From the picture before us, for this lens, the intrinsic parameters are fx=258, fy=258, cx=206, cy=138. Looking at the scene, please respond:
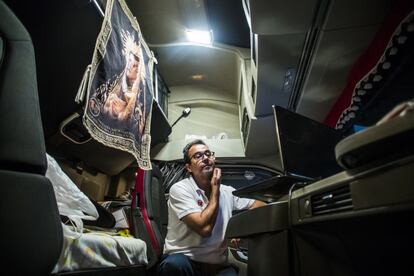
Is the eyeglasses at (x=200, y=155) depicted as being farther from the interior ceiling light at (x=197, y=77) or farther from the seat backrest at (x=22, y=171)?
the interior ceiling light at (x=197, y=77)

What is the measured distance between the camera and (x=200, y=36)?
2.79 m

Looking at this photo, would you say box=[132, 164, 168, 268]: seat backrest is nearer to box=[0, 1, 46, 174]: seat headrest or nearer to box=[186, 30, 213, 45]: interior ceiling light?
box=[0, 1, 46, 174]: seat headrest

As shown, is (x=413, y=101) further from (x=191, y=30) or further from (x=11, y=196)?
(x=191, y=30)

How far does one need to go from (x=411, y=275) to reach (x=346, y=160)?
0.37 meters

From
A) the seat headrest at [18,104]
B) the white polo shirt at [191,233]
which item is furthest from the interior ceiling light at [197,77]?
the seat headrest at [18,104]

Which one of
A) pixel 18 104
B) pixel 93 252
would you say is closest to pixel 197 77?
pixel 93 252

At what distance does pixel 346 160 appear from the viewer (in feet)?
1.33

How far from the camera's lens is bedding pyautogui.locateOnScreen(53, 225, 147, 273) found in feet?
2.70

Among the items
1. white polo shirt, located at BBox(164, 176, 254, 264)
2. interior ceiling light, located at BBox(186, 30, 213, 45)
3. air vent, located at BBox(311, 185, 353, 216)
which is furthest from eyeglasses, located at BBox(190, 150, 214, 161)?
interior ceiling light, located at BBox(186, 30, 213, 45)

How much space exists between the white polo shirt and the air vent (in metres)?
0.96

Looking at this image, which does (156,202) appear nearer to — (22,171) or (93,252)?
(93,252)

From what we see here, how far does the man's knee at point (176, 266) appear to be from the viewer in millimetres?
1243

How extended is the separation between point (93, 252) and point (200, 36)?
242 cm

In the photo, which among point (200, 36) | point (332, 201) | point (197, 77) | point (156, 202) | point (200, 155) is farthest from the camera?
point (197, 77)
